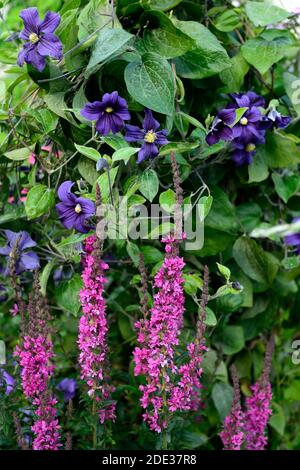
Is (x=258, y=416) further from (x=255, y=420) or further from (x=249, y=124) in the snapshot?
(x=249, y=124)

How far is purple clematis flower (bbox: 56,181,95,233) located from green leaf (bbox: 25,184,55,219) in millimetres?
98

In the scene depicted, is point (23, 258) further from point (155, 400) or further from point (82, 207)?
point (155, 400)

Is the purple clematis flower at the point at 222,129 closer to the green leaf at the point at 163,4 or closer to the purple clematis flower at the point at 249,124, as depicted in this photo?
the purple clematis flower at the point at 249,124

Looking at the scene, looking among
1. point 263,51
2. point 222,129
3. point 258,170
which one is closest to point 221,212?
point 258,170

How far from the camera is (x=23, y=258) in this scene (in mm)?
1269

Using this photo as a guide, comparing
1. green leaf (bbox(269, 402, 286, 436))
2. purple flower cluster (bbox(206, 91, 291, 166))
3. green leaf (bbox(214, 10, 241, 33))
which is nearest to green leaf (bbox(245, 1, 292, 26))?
green leaf (bbox(214, 10, 241, 33))

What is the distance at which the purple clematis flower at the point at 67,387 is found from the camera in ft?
4.45

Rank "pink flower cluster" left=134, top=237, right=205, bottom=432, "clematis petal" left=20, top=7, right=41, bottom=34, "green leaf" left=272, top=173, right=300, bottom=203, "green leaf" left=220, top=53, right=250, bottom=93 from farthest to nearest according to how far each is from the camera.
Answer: "green leaf" left=272, top=173, right=300, bottom=203, "green leaf" left=220, top=53, right=250, bottom=93, "clematis petal" left=20, top=7, right=41, bottom=34, "pink flower cluster" left=134, top=237, right=205, bottom=432

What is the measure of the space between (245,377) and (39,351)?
688 mm

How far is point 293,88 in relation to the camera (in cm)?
139

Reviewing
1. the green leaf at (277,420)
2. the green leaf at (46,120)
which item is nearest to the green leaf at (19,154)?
the green leaf at (46,120)

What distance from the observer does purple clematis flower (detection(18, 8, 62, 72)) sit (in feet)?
3.61

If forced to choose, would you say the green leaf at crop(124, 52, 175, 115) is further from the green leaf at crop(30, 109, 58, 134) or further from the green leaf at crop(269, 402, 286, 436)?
the green leaf at crop(269, 402, 286, 436)
